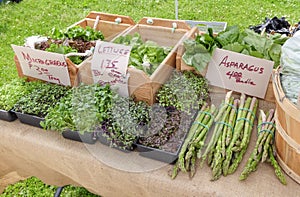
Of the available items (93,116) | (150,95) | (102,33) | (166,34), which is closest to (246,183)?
(150,95)

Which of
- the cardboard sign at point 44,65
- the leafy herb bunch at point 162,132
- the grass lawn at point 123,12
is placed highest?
the cardboard sign at point 44,65

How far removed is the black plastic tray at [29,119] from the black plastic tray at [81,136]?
0.14 meters

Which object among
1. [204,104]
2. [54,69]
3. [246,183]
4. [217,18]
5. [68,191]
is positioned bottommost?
[68,191]

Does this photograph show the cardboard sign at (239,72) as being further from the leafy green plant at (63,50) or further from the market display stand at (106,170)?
the leafy green plant at (63,50)

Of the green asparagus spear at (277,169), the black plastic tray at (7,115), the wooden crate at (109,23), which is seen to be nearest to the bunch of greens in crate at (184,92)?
the green asparagus spear at (277,169)

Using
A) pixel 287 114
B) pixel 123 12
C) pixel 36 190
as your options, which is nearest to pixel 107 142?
pixel 287 114

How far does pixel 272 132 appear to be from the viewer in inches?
55.1

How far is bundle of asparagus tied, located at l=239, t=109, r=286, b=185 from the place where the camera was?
1.28 meters

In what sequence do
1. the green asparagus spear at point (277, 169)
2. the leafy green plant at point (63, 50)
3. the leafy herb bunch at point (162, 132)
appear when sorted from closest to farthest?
1. the green asparagus spear at point (277, 169)
2. the leafy herb bunch at point (162, 132)
3. the leafy green plant at point (63, 50)

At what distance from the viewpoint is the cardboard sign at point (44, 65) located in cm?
169

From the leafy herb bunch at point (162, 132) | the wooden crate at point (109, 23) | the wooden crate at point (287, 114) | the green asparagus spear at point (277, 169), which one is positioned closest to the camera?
the wooden crate at point (287, 114)

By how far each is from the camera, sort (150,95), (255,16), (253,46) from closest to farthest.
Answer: (150,95) < (253,46) < (255,16)

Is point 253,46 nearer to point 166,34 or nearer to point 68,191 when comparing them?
point 166,34

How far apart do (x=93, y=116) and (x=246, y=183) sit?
27.1 inches
